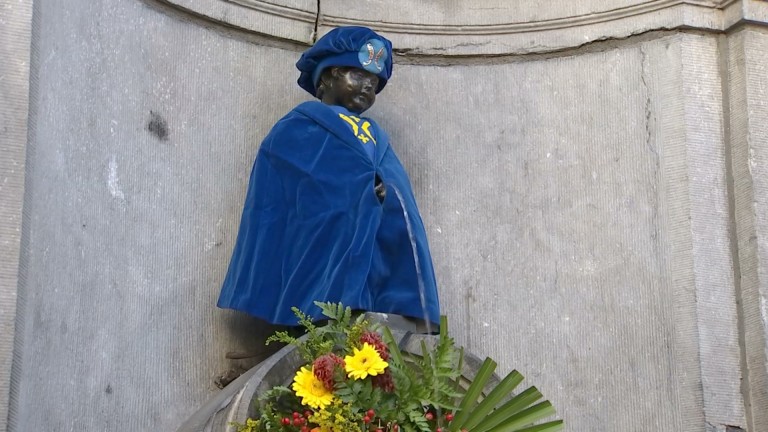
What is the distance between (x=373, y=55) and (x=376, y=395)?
1.33 m

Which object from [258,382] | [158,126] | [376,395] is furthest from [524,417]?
[158,126]

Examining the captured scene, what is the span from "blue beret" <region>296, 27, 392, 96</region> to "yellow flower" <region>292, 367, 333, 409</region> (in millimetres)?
1250

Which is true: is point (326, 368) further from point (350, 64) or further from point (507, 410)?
point (350, 64)

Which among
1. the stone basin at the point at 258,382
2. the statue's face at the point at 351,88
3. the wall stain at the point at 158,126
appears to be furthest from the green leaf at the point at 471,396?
the wall stain at the point at 158,126

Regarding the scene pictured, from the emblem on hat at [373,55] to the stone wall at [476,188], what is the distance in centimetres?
45

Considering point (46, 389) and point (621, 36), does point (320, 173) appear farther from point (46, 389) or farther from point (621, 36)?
point (621, 36)

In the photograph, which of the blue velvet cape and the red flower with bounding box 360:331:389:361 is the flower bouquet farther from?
the blue velvet cape

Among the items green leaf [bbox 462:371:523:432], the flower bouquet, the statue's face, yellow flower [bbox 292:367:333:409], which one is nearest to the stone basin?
the flower bouquet

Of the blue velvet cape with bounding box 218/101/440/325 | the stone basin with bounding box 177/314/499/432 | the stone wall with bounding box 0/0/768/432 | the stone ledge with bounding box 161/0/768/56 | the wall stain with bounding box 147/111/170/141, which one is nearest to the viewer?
the stone basin with bounding box 177/314/499/432

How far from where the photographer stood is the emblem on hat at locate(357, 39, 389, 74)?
411 centimetres

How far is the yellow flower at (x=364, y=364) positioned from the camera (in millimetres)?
3090

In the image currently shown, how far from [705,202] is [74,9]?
6.56 feet

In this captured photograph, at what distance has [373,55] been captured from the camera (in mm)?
4125

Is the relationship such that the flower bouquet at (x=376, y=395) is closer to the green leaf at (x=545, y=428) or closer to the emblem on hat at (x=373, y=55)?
the green leaf at (x=545, y=428)
